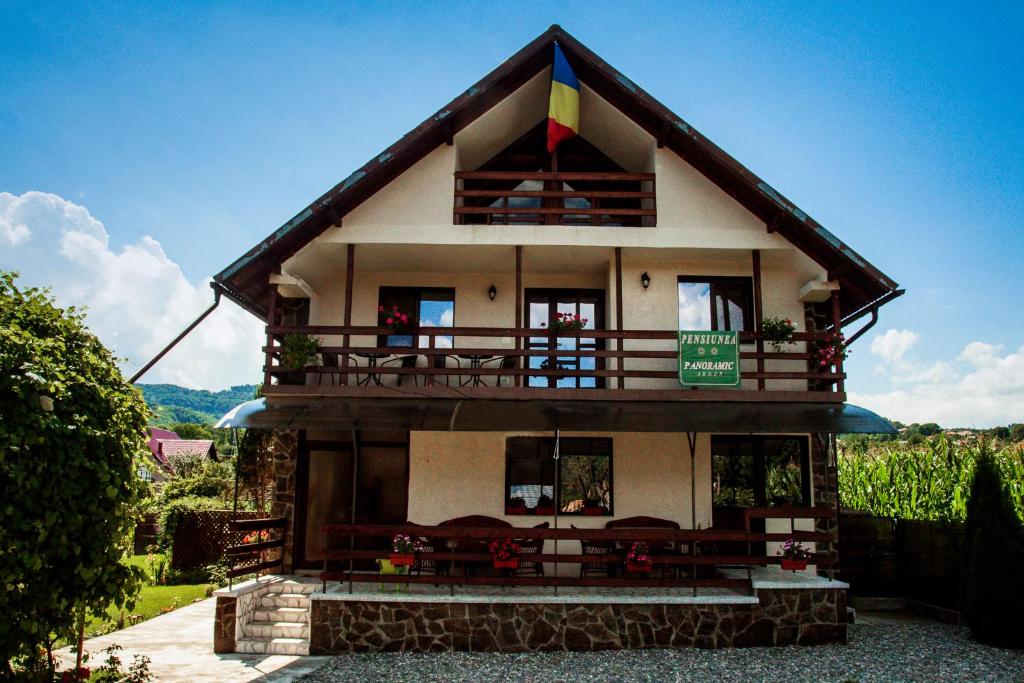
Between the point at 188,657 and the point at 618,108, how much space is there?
11884mm

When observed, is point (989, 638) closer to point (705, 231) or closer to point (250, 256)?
point (705, 231)

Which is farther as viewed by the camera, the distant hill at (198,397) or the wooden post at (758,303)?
the distant hill at (198,397)

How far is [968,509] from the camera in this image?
39.8 feet

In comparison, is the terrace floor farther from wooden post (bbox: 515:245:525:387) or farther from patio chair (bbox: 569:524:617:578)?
wooden post (bbox: 515:245:525:387)

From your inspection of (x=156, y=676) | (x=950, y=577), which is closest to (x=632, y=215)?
(x=950, y=577)

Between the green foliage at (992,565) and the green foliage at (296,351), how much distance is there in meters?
11.5

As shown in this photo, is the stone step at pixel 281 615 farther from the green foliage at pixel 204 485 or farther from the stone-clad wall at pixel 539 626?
the green foliage at pixel 204 485

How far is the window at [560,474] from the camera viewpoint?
44.3 ft

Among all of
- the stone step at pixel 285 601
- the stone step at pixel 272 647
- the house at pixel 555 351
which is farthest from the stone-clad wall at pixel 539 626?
the stone step at pixel 285 601

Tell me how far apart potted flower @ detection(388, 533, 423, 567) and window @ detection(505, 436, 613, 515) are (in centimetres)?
267

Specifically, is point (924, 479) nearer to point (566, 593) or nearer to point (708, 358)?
point (708, 358)

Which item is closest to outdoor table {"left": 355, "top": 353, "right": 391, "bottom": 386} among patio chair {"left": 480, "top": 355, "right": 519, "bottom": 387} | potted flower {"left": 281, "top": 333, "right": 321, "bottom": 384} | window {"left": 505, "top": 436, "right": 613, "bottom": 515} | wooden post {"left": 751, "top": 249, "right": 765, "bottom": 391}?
potted flower {"left": 281, "top": 333, "right": 321, "bottom": 384}

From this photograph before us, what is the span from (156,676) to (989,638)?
12060mm

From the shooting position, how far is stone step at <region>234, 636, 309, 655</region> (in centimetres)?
1071
